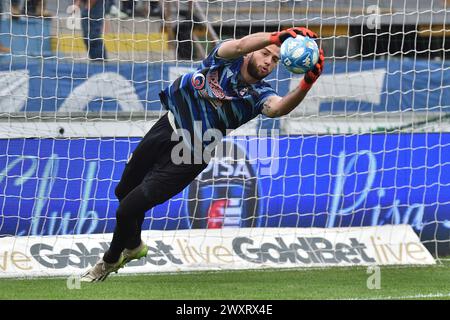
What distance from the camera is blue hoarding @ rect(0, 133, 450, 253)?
31.4ft

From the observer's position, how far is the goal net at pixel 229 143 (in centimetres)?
941

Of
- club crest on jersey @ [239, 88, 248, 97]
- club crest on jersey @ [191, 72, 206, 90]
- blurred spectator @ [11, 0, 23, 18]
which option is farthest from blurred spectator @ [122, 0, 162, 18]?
club crest on jersey @ [239, 88, 248, 97]

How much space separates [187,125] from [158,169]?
42 cm

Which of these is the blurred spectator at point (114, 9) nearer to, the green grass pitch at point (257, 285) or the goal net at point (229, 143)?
the goal net at point (229, 143)

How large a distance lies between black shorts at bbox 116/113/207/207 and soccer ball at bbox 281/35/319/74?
4.71ft

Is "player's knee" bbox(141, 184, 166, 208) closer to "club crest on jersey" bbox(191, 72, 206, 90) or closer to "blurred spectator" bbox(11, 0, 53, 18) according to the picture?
"club crest on jersey" bbox(191, 72, 206, 90)

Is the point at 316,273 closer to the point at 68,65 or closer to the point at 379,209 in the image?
the point at 379,209

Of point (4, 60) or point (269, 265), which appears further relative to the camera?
point (4, 60)

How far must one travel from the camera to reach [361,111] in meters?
10.9

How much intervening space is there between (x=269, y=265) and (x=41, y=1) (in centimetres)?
397

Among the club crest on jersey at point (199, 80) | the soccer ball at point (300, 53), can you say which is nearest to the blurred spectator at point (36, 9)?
the club crest on jersey at point (199, 80)

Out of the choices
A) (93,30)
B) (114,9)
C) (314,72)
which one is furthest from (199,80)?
(114,9)

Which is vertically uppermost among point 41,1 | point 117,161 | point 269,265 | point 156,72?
point 41,1
